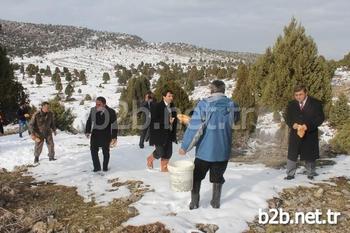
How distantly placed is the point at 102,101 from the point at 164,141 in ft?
5.18

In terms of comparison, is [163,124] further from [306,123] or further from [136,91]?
[136,91]

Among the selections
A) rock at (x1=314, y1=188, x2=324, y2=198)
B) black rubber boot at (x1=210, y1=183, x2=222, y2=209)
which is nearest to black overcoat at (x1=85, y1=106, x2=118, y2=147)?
black rubber boot at (x1=210, y1=183, x2=222, y2=209)

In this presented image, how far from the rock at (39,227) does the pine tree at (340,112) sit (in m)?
17.4

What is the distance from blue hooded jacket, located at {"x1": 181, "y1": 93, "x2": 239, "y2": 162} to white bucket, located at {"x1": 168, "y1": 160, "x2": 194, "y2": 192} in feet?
2.31

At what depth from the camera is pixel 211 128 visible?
20.3 ft

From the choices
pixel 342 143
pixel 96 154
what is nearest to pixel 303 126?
pixel 96 154

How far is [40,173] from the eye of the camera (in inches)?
393

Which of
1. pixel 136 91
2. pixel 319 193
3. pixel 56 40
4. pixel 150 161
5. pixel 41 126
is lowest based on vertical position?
pixel 319 193

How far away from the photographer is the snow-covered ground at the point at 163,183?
20.7 ft

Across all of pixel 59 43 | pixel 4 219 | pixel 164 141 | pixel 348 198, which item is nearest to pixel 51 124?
pixel 164 141

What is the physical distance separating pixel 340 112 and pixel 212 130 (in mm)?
16970

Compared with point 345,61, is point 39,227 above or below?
below

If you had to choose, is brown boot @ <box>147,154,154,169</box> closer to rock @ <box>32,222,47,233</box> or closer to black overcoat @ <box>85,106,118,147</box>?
black overcoat @ <box>85,106,118,147</box>

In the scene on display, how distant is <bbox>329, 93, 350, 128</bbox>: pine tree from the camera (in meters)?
21.0
